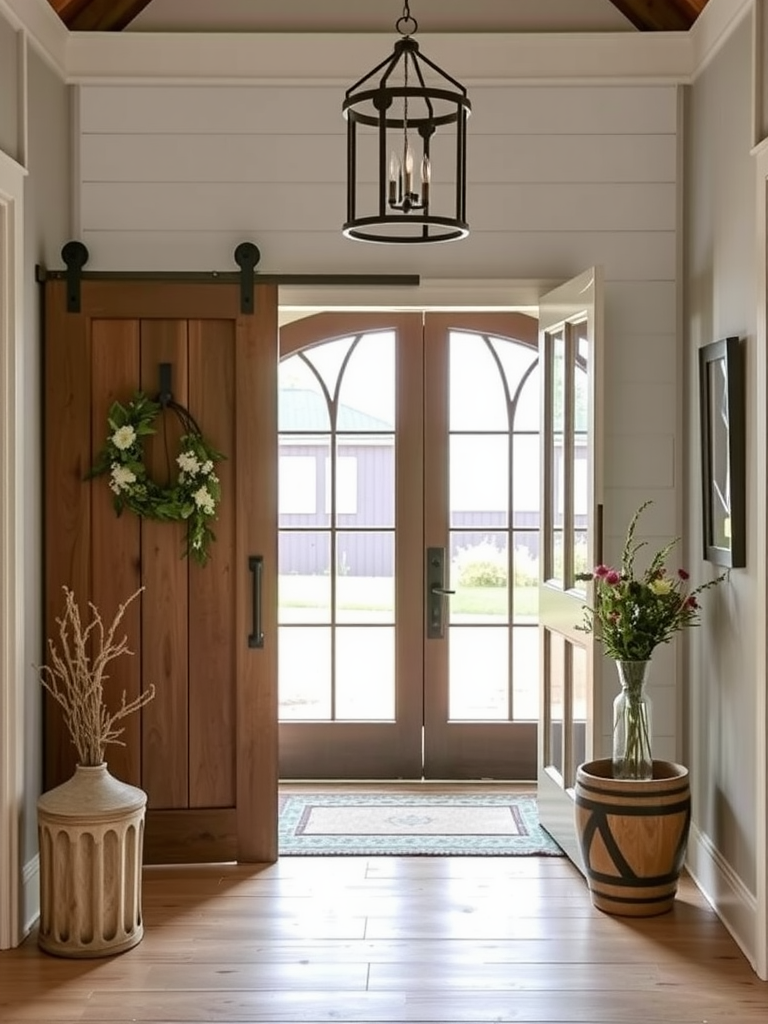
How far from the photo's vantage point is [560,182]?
5.07m

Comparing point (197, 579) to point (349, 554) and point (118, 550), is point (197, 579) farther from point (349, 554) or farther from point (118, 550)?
point (349, 554)

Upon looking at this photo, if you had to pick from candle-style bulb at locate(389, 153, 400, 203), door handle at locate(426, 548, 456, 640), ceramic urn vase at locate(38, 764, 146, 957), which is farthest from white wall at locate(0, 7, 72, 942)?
door handle at locate(426, 548, 456, 640)

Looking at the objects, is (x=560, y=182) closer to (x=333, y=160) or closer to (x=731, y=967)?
(x=333, y=160)

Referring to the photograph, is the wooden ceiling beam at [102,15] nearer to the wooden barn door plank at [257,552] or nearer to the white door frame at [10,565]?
the white door frame at [10,565]

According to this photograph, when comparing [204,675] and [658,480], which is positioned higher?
[658,480]

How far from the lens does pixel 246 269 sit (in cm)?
491

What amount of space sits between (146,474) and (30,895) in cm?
150

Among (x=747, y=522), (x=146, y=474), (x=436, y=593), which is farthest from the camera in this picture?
(x=436, y=593)

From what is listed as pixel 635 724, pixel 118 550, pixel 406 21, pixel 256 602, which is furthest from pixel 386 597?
pixel 406 21

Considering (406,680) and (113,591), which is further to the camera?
(406,680)

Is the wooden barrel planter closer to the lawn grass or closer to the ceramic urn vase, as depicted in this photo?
the ceramic urn vase

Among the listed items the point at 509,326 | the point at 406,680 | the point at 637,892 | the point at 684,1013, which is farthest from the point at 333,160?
the point at 684,1013

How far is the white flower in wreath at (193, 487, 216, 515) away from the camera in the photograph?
15.8 feet

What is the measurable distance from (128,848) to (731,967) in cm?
182
